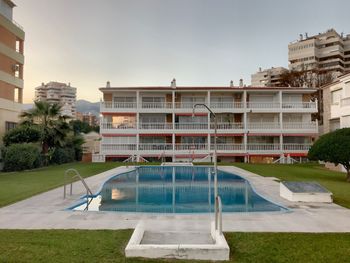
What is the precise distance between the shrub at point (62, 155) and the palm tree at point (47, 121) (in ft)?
4.68

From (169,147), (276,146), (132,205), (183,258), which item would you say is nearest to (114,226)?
(183,258)

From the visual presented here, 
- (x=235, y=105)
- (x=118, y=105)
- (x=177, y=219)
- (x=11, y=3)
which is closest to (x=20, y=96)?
(x=11, y=3)

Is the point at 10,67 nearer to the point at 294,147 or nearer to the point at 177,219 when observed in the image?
the point at 177,219

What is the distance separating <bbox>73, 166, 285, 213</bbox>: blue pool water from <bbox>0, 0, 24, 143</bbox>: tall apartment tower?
1545 centimetres

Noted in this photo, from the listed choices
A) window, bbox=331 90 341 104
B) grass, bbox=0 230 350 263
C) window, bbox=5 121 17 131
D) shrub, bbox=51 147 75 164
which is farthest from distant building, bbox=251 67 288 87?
grass, bbox=0 230 350 263

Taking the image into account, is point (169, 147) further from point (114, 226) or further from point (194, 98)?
point (114, 226)


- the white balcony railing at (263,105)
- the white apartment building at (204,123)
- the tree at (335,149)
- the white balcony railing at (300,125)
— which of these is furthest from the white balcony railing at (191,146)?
the tree at (335,149)

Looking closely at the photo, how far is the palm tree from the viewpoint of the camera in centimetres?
2958

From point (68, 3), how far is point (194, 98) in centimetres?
1993

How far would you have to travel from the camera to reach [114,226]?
8117 mm

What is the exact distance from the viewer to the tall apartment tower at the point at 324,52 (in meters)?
90.0

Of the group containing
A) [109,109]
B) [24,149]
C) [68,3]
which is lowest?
[24,149]

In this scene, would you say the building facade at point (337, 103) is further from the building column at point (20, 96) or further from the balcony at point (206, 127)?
the building column at point (20, 96)

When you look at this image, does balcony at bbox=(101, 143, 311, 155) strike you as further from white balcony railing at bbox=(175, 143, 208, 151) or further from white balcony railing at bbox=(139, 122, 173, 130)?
white balcony railing at bbox=(139, 122, 173, 130)
